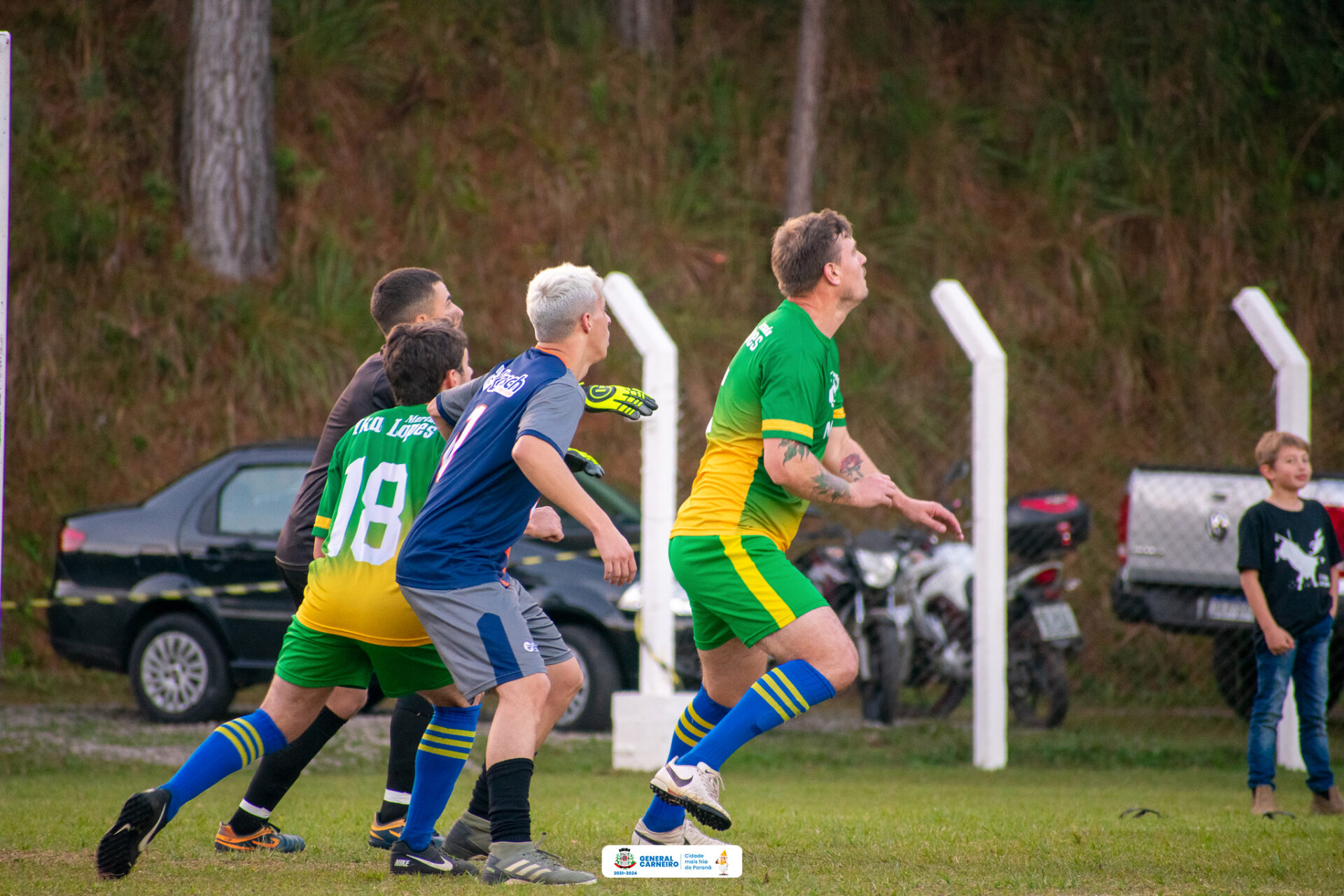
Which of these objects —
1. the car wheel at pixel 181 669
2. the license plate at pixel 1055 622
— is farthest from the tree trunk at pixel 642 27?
the car wheel at pixel 181 669

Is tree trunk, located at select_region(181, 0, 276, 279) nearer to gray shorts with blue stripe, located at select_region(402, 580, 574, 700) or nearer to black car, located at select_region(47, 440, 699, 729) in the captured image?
black car, located at select_region(47, 440, 699, 729)

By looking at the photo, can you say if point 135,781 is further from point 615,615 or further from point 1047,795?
point 1047,795

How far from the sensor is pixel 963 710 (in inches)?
407

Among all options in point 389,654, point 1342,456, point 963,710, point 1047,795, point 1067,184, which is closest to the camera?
point 389,654

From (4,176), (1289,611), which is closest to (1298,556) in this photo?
(1289,611)

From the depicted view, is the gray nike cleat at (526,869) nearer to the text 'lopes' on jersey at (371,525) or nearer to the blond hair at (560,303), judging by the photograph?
the text 'lopes' on jersey at (371,525)

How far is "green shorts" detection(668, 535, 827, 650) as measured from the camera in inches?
177

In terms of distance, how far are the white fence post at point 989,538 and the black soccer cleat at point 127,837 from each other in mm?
5415

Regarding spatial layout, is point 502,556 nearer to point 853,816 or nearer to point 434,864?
point 434,864

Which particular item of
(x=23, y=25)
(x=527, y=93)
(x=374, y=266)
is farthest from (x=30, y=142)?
(x=527, y=93)

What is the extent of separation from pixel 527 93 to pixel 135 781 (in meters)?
11.4

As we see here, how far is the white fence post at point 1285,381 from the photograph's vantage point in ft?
28.3

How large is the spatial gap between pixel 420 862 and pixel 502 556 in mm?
978

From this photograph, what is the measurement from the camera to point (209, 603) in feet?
30.2
